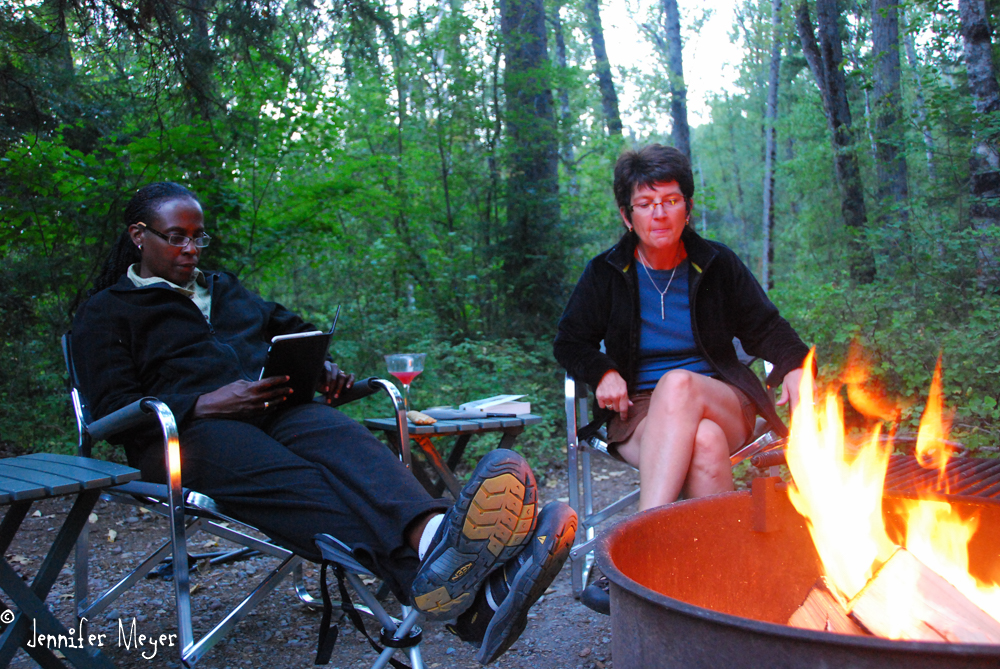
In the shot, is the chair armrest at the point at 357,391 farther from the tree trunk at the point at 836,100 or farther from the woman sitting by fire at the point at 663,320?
the tree trunk at the point at 836,100

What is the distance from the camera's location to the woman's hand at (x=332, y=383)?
2.36 meters

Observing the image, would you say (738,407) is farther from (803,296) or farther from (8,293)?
(803,296)

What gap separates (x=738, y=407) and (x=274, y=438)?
4.42 feet

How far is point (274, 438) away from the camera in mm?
2074

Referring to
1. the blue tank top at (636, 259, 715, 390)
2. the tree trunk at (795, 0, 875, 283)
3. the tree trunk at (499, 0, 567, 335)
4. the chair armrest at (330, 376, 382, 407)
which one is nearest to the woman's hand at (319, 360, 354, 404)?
the chair armrest at (330, 376, 382, 407)

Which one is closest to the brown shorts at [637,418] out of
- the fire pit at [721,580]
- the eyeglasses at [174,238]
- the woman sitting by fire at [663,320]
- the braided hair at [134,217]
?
the woman sitting by fire at [663,320]

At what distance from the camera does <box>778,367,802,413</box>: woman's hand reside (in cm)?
216

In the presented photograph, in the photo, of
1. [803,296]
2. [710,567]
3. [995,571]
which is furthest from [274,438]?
[803,296]

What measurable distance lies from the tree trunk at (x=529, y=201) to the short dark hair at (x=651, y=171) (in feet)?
11.5

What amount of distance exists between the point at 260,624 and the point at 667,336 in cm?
161

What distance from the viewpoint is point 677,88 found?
11.7 m

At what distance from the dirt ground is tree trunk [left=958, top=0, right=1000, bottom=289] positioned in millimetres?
4200

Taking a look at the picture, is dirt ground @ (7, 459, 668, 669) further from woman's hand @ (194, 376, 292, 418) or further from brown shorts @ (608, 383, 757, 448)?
woman's hand @ (194, 376, 292, 418)

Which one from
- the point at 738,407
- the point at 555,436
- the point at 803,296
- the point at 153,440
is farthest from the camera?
the point at 803,296
